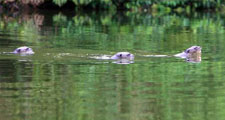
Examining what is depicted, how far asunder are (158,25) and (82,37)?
8663mm

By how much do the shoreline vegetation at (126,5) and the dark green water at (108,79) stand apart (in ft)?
57.3

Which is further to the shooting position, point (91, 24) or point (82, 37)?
point (91, 24)

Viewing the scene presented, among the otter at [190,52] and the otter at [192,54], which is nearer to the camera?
the otter at [192,54]

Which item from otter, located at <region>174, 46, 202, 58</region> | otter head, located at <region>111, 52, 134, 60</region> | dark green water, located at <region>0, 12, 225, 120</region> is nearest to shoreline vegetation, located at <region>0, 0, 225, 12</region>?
dark green water, located at <region>0, 12, 225, 120</region>

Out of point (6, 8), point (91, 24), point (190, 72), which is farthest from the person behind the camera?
point (6, 8)

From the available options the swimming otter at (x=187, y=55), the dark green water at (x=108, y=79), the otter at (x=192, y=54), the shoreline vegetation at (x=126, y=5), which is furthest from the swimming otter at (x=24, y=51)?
the shoreline vegetation at (x=126, y=5)

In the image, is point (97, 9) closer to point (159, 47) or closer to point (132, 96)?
point (159, 47)

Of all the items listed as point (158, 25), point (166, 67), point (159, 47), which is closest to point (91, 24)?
point (158, 25)

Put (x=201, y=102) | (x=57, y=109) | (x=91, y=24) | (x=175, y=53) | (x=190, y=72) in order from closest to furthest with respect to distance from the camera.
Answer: (x=57, y=109) < (x=201, y=102) < (x=190, y=72) < (x=175, y=53) < (x=91, y=24)

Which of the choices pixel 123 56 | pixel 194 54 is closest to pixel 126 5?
pixel 194 54

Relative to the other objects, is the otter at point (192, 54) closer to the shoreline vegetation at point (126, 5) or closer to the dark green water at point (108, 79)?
the dark green water at point (108, 79)

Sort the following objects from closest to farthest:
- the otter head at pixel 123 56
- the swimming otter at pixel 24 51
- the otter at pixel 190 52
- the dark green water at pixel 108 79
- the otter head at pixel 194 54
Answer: the dark green water at pixel 108 79, the otter head at pixel 123 56, the otter head at pixel 194 54, the otter at pixel 190 52, the swimming otter at pixel 24 51

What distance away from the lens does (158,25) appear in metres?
33.6

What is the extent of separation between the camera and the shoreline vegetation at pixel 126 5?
44.6 meters
